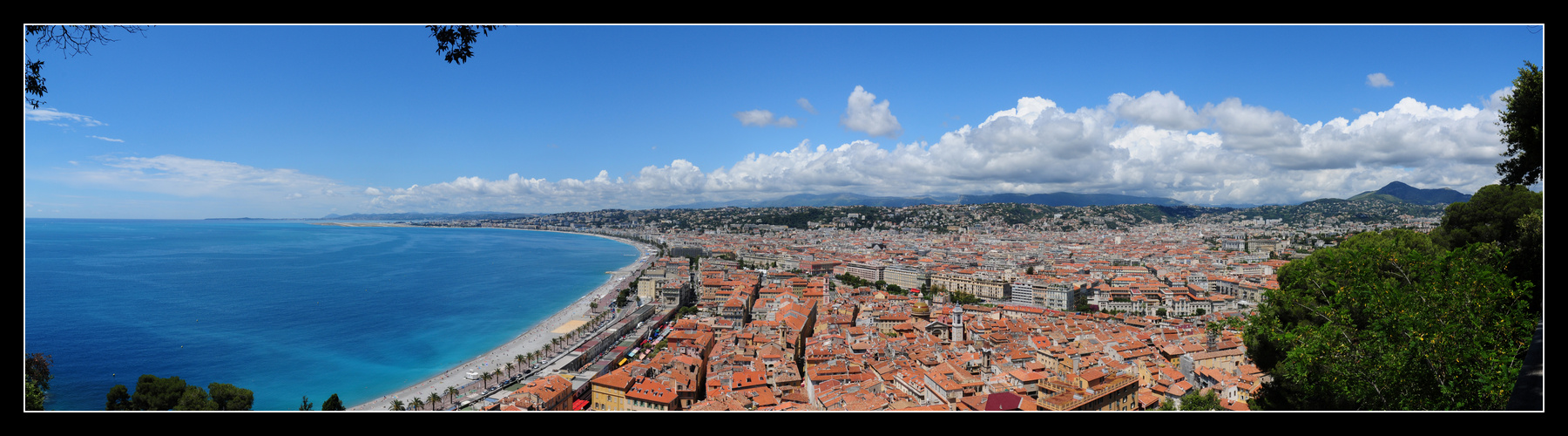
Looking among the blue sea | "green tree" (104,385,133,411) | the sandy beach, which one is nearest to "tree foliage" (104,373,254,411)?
"green tree" (104,385,133,411)

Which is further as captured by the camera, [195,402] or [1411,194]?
[1411,194]

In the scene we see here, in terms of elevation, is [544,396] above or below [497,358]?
above

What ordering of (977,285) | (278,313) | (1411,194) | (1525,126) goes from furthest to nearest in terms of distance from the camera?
(1411,194), (977,285), (278,313), (1525,126)

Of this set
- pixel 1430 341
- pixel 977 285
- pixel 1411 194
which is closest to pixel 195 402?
pixel 1430 341

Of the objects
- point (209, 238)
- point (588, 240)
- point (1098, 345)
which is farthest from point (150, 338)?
point (209, 238)

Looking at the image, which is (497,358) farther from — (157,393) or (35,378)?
(35,378)

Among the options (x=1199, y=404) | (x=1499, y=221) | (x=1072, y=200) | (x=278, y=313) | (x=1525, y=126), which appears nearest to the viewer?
(x=1525, y=126)

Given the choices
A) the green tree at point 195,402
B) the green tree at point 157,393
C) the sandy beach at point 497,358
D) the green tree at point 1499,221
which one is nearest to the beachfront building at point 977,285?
the sandy beach at point 497,358
